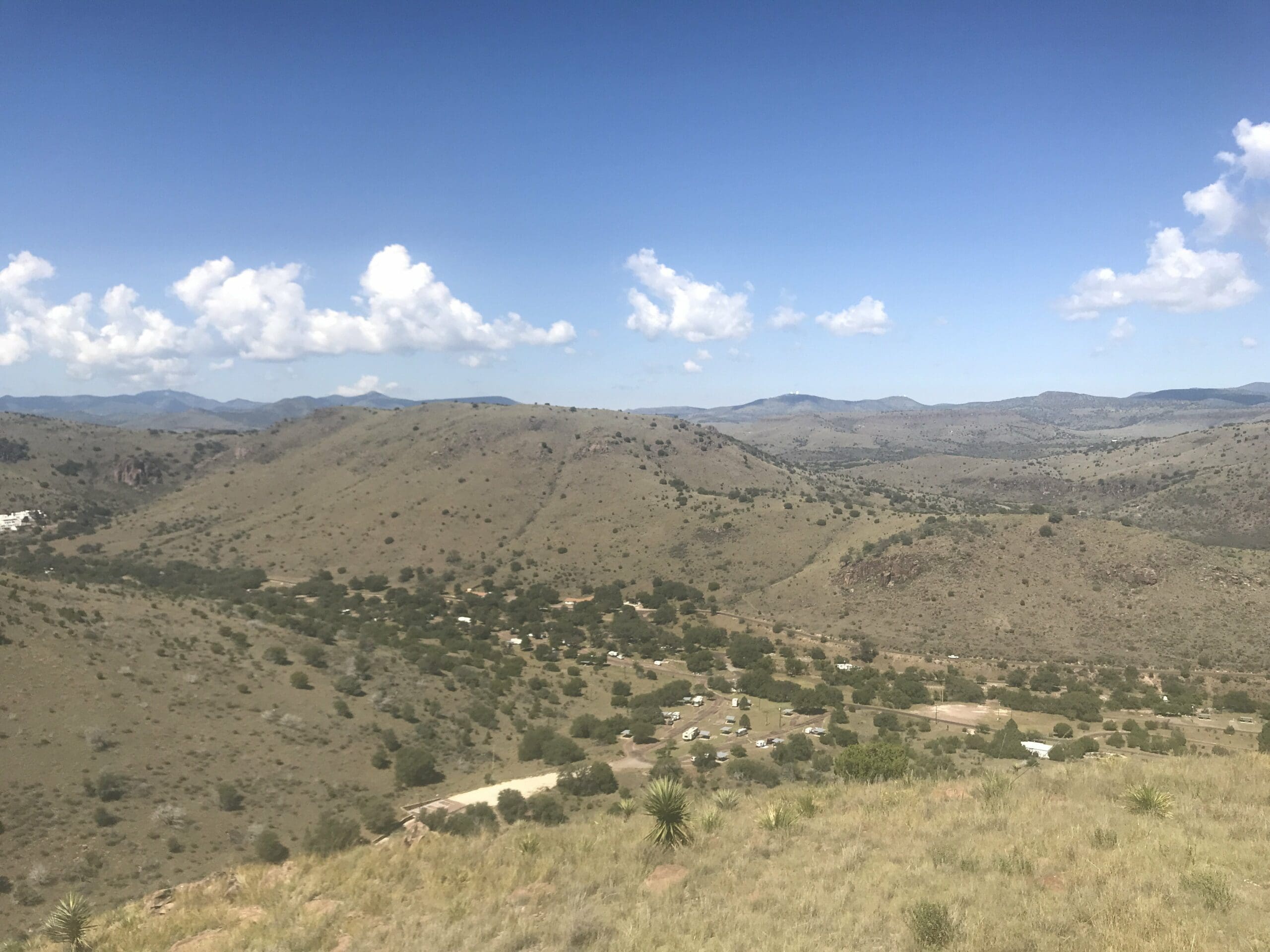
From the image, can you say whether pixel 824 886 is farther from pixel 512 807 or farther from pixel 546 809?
pixel 512 807

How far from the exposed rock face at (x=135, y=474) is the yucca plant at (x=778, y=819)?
22575 centimetres

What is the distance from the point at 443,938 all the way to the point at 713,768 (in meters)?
30.5

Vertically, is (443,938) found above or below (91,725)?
above

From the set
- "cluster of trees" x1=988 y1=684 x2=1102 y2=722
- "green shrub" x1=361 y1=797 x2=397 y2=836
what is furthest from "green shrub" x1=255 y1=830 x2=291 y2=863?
"cluster of trees" x1=988 y1=684 x2=1102 y2=722

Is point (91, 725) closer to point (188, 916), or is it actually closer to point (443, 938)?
point (188, 916)

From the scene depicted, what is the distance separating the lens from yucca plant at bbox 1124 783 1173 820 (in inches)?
538

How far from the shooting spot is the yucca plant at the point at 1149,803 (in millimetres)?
13664

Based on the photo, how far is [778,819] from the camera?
1483 centimetres

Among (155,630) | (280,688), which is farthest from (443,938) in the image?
(155,630)

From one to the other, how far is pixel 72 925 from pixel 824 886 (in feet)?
43.2

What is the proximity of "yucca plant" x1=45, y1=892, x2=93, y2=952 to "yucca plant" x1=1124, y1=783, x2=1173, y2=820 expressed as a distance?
66.8 ft

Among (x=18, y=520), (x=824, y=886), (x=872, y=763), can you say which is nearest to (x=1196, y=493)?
(x=872, y=763)

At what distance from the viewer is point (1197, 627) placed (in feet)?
217

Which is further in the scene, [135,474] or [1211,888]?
[135,474]
